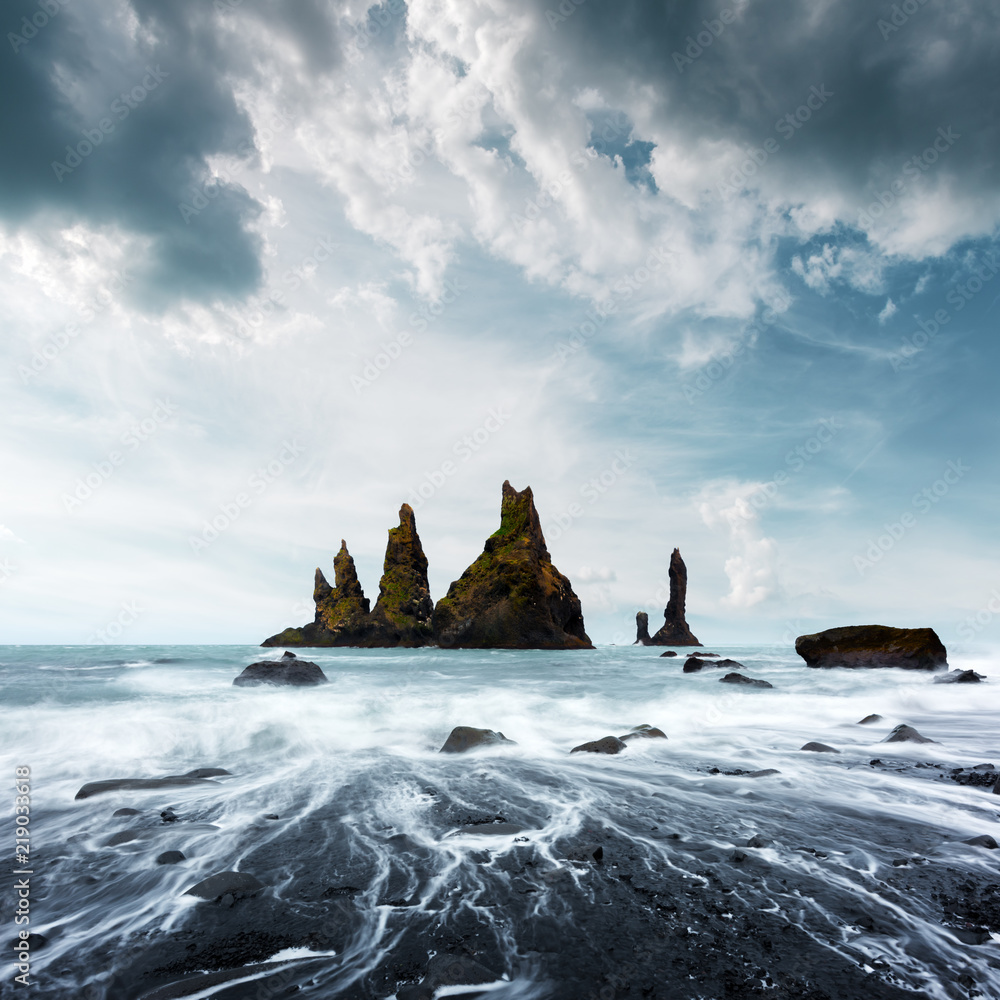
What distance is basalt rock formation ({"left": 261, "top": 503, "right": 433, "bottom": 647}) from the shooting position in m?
73.6

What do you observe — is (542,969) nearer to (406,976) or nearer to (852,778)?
(406,976)

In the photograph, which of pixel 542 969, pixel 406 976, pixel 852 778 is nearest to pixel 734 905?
pixel 542 969

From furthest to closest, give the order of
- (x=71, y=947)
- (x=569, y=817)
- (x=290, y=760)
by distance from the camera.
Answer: (x=290, y=760), (x=569, y=817), (x=71, y=947)

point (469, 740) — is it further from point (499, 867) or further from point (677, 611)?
point (677, 611)

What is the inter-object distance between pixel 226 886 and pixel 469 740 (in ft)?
19.8

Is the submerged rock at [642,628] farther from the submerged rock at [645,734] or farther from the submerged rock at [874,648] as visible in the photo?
the submerged rock at [645,734]

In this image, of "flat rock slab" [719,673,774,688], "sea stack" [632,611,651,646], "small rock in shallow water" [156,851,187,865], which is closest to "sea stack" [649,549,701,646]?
"sea stack" [632,611,651,646]

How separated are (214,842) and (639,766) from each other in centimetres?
627

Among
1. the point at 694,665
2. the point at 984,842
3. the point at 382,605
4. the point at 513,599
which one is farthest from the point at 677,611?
the point at 984,842

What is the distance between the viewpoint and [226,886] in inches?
166

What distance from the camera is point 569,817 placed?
604 cm

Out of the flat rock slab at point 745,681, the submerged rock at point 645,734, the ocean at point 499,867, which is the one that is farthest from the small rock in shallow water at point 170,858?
the flat rock slab at point 745,681

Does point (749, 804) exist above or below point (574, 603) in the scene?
below

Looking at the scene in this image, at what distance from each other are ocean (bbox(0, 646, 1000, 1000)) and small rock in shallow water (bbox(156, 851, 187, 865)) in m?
0.09
